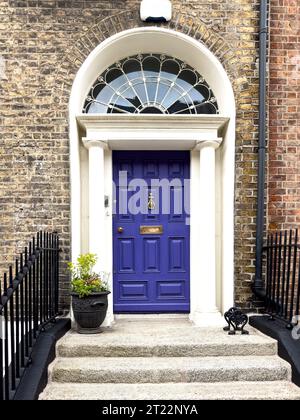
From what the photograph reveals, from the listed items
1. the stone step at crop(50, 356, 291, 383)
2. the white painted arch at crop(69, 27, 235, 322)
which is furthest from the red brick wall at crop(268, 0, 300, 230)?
the stone step at crop(50, 356, 291, 383)

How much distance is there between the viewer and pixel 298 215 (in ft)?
16.1

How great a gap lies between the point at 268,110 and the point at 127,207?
2212mm

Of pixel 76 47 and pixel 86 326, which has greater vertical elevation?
pixel 76 47

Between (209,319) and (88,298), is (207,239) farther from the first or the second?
(88,298)

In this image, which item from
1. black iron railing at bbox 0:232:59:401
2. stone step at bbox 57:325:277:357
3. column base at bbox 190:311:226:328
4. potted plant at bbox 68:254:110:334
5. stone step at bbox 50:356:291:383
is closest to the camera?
black iron railing at bbox 0:232:59:401

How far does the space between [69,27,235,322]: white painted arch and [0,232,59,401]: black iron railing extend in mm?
501

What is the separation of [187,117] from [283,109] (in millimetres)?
1265

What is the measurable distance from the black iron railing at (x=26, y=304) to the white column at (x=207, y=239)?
5.84ft

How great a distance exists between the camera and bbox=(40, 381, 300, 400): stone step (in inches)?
130

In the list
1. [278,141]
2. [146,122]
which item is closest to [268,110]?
[278,141]

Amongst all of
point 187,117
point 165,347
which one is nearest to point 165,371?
point 165,347

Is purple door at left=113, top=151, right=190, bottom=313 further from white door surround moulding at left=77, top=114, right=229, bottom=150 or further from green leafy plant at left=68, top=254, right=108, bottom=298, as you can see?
green leafy plant at left=68, top=254, right=108, bottom=298

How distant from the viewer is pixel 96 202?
4715mm

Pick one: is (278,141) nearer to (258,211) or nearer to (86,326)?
(258,211)
